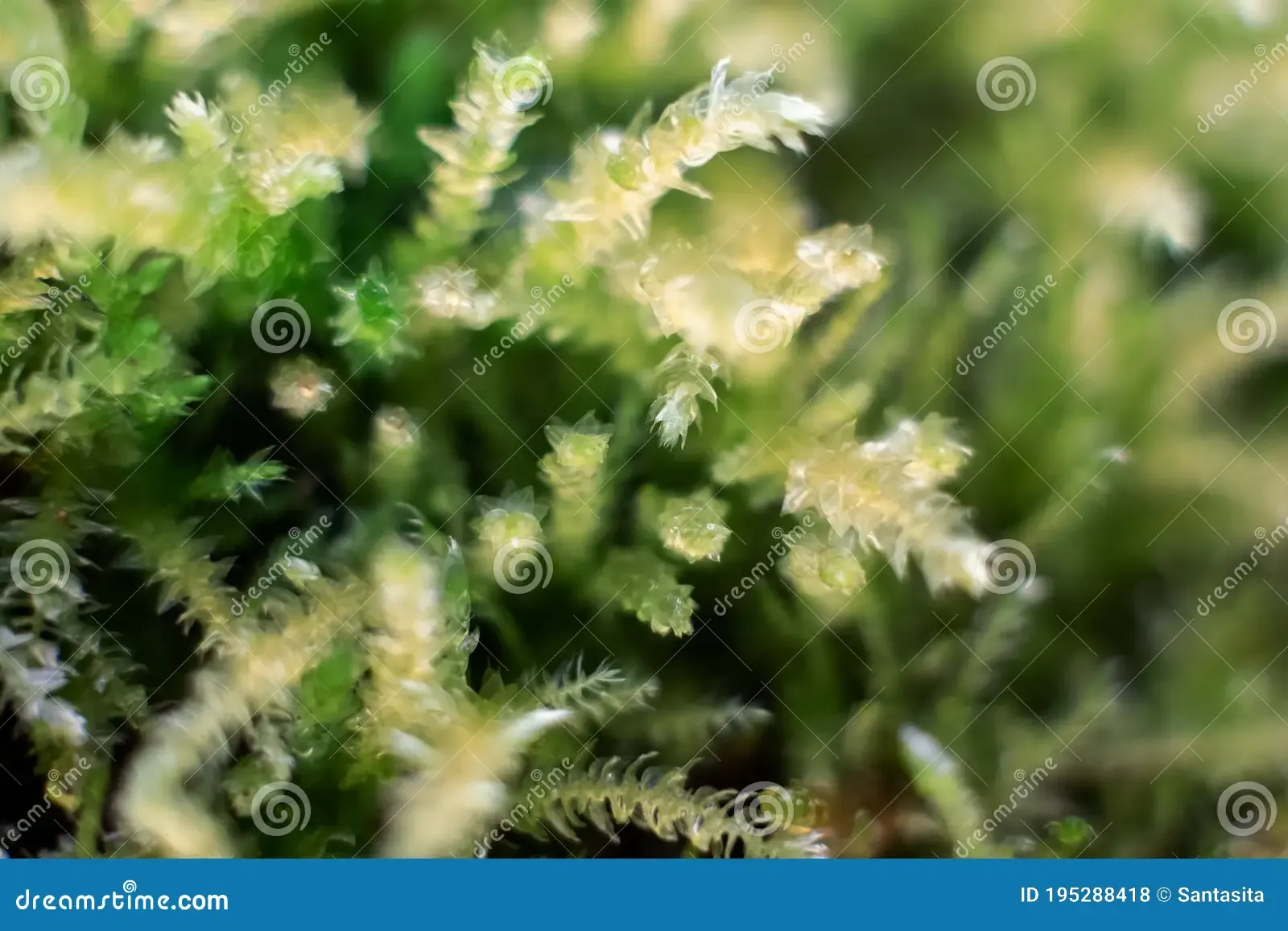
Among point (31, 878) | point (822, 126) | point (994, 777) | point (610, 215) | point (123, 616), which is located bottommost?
point (31, 878)

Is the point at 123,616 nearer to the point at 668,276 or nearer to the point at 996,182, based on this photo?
the point at 668,276

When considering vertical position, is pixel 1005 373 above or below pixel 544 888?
above

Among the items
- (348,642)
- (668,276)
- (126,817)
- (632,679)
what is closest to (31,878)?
(126,817)

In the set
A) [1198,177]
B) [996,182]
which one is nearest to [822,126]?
[996,182]

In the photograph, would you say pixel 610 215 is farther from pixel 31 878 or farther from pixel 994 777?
pixel 31 878

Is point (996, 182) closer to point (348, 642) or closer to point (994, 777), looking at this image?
point (994, 777)

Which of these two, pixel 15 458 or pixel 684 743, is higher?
pixel 684 743

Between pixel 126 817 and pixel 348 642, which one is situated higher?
pixel 348 642

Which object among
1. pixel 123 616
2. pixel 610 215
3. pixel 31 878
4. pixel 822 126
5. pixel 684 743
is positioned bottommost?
pixel 31 878
